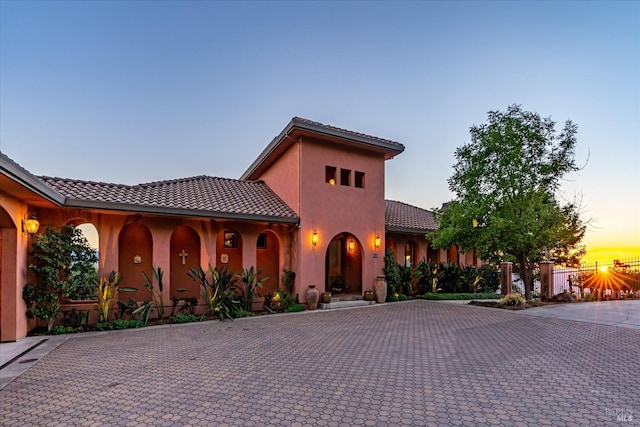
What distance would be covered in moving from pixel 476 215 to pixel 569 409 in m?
9.39

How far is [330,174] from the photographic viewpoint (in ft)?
45.7

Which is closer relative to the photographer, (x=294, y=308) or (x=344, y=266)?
(x=294, y=308)

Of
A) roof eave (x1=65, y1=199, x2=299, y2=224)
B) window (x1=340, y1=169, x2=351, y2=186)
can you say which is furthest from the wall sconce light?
window (x1=340, y1=169, x2=351, y2=186)

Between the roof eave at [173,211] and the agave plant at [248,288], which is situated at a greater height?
the roof eave at [173,211]

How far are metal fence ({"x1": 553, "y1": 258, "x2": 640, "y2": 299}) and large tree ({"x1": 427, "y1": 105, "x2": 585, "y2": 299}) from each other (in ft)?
11.2

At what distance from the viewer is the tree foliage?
7848 mm

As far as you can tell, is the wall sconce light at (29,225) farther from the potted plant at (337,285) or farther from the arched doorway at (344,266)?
the potted plant at (337,285)

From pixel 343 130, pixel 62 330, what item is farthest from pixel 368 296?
pixel 62 330

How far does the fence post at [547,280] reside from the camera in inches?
538

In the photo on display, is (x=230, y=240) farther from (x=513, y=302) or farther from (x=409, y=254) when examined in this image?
(x=513, y=302)

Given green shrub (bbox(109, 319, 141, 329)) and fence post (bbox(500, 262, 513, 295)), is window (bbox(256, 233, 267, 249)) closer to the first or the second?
green shrub (bbox(109, 319, 141, 329))

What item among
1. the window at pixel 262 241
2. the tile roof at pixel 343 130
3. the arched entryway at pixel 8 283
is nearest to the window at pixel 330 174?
the tile roof at pixel 343 130

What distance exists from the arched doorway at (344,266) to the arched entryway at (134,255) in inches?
311

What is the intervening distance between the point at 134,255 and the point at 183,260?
160 cm
